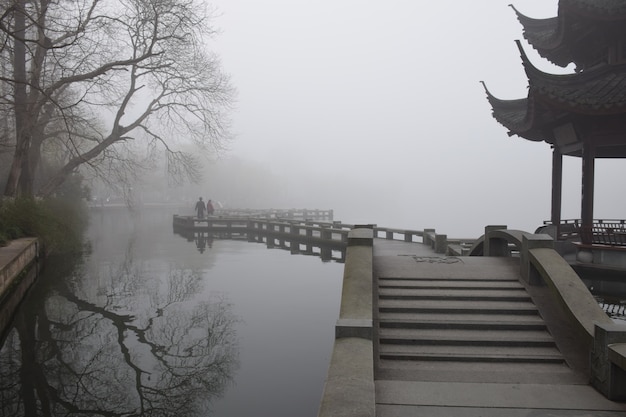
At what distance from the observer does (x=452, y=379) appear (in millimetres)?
4758

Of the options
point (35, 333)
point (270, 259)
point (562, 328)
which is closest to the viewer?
point (562, 328)

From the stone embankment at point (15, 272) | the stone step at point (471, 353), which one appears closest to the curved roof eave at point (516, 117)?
the stone step at point (471, 353)

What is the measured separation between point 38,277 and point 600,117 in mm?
16132

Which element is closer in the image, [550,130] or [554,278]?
[554,278]

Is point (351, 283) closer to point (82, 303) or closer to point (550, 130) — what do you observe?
point (82, 303)

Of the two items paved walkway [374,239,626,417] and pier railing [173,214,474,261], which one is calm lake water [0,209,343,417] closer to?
paved walkway [374,239,626,417]

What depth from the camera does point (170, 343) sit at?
7836 millimetres

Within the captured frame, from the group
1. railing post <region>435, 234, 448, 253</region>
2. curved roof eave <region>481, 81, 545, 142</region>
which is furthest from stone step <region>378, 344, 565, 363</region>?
railing post <region>435, 234, 448, 253</region>

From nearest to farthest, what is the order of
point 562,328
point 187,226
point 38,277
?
1. point 562,328
2. point 38,277
3. point 187,226

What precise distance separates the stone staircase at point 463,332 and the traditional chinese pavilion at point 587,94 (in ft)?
20.4

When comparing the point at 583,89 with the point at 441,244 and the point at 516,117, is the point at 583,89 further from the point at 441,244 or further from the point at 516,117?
the point at 441,244

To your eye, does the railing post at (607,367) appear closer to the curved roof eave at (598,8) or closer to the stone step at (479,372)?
the stone step at (479,372)

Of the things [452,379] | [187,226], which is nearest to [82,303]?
[452,379]

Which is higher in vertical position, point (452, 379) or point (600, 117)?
point (600, 117)
